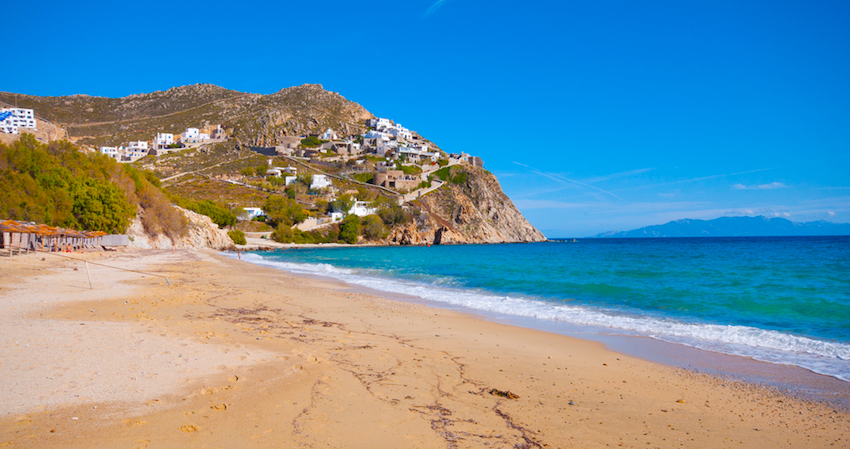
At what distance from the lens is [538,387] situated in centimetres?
572

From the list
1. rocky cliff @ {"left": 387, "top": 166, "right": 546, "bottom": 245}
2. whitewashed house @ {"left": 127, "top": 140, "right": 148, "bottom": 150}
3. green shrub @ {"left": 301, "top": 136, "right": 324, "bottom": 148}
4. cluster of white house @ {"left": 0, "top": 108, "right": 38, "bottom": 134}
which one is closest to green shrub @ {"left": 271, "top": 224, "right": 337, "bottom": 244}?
rocky cliff @ {"left": 387, "top": 166, "right": 546, "bottom": 245}

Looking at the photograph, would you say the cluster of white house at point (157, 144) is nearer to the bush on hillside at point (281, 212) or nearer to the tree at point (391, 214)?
the bush on hillside at point (281, 212)

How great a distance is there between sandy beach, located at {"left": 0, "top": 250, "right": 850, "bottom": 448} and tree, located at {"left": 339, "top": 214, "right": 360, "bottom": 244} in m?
65.6

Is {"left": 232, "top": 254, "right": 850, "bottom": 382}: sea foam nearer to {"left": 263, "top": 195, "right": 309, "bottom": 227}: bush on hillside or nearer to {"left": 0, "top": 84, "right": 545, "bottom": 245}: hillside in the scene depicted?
{"left": 0, "top": 84, "right": 545, "bottom": 245}: hillside

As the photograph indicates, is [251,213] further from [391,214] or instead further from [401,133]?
[401,133]

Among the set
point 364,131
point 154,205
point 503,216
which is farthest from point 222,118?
point 154,205

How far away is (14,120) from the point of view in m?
90.1

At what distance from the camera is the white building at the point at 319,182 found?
290 ft

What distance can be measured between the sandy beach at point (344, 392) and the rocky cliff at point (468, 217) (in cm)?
7397

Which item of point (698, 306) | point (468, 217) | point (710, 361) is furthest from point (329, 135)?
point (710, 361)

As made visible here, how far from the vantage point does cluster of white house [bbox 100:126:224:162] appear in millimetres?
102500

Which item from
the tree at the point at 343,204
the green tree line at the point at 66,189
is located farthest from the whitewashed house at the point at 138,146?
the green tree line at the point at 66,189

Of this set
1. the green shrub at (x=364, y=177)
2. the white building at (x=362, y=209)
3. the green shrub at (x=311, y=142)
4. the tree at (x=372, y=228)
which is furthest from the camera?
the green shrub at (x=311, y=142)

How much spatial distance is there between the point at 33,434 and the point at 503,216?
104043mm
